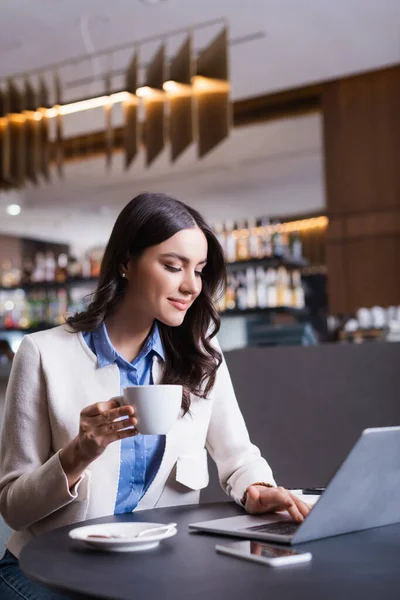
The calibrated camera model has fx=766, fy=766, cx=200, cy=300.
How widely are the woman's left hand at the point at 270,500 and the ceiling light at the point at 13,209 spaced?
10.2 m

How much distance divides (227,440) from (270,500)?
350 mm

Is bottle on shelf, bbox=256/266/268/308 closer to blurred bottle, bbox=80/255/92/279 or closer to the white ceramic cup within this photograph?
blurred bottle, bbox=80/255/92/279

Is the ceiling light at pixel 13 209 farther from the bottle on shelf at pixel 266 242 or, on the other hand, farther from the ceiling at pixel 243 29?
the bottle on shelf at pixel 266 242

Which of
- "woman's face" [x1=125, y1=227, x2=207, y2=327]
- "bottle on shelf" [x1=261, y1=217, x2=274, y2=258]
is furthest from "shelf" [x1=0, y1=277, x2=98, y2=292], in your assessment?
"woman's face" [x1=125, y1=227, x2=207, y2=327]

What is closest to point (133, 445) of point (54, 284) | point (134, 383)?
point (134, 383)

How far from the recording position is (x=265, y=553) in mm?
890

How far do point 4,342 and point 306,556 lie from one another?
12.1 feet

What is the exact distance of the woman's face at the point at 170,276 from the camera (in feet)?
4.57

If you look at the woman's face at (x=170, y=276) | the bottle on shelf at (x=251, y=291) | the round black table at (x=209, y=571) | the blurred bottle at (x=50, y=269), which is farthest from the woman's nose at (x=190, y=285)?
the blurred bottle at (x=50, y=269)

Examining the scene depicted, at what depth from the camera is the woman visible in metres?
1.31

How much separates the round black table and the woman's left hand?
0.15 m

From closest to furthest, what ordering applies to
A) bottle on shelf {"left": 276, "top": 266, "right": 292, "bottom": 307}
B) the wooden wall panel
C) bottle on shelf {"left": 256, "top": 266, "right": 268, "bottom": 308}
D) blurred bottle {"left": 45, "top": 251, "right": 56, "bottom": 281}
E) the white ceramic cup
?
1. the white ceramic cup
2. bottle on shelf {"left": 256, "top": 266, "right": 268, "bottom": 308}
3. bottle on shelf {"left": 276, "top": 266, "right": 292, "bottom": 307}
4. the wooden wall panel
5. blurred bottle {"left": 45, "top": 251, "right": 56, "bottom": 281}

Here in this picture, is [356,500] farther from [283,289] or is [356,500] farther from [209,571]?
[283,289]

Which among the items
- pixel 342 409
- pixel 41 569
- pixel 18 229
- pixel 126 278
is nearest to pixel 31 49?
pixel 342 409
